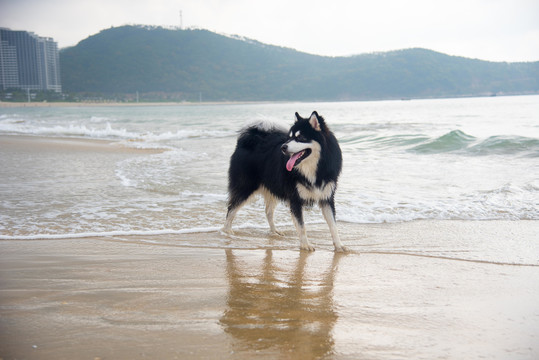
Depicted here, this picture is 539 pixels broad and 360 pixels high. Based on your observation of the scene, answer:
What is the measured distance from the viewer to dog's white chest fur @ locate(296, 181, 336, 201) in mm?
4391

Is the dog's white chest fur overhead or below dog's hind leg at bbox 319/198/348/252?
overhead

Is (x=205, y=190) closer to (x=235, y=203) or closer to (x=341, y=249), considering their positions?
(x=235, y=203)

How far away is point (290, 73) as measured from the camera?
108375mm

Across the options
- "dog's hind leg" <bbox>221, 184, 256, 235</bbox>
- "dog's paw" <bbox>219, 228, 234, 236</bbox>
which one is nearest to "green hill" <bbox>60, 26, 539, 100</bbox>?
"dog's hind leg" <bbox>221, 184, 256, 235</bbox>

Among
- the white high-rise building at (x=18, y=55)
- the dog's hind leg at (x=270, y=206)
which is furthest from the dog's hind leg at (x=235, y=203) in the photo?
the white high-rise building at (x=18, y=55)

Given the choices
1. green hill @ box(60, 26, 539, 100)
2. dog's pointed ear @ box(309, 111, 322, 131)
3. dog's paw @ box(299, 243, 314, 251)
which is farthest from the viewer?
green hill @ box(60, 26, 539, 100)

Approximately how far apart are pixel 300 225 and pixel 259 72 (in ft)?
360

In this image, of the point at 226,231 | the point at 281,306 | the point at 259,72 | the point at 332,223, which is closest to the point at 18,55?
the point at 226,231

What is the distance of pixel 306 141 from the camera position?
419cm

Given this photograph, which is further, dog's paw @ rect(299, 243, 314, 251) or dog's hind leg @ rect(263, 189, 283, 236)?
dog's hind leg @ rect(263, 189, 283, 236)

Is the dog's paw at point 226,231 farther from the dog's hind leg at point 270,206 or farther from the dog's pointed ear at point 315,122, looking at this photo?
the dog's pointed ear at point 315,122

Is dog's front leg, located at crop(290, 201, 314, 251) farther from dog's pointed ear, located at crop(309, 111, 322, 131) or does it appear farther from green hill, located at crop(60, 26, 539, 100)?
green hill, located at crop(60, 26, 539, 100)

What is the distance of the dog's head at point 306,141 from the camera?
13.6 feet

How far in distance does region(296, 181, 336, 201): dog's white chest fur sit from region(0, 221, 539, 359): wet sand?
0.55 m
